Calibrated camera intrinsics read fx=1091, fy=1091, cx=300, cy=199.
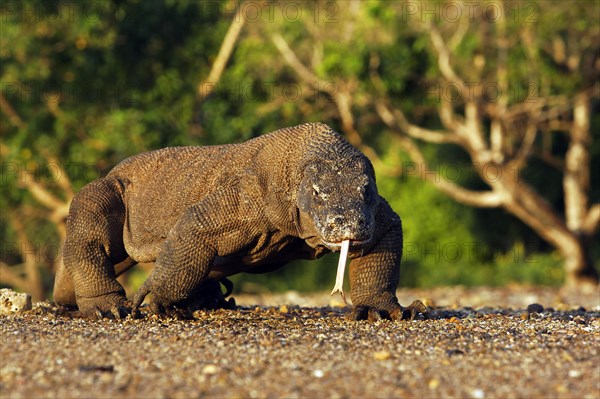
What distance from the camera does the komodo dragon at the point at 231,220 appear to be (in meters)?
7.46

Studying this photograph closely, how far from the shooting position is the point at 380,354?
6160 mm

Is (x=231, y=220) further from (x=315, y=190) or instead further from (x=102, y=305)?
(x=102, y=305)

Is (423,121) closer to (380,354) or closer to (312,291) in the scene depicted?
(312,291)

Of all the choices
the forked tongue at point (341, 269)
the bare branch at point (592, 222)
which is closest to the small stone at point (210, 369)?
the forked tongue at point (341, 269)

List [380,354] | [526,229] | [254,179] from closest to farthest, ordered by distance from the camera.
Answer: [380,354]
[254,179]
[526,229]

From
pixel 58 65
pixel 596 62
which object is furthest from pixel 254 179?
pixel 596 62

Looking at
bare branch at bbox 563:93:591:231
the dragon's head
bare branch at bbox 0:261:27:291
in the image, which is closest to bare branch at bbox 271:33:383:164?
bare branch at bbox 563:93:591:231

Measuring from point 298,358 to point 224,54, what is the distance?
49.3ft

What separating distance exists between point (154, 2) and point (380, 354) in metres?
14.6

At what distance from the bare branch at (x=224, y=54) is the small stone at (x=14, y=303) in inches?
451

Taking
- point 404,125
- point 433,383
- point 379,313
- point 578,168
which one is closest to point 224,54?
point 404,125

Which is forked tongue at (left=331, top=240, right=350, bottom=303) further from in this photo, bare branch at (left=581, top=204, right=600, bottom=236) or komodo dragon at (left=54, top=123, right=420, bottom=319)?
bare branch at (left=581, top=204, right=600, bottom=236)

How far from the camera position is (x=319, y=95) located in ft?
72.4

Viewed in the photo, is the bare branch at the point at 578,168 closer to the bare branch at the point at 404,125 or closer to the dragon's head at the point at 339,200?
the bare branch at the point at 404,125
